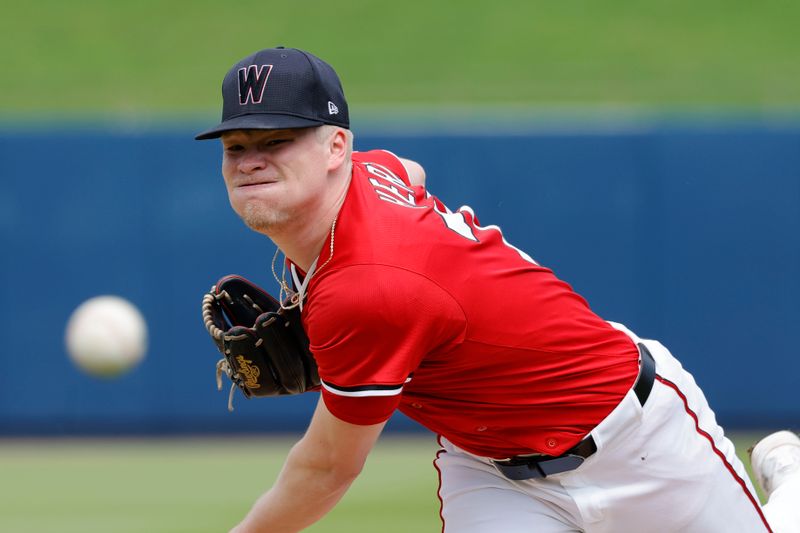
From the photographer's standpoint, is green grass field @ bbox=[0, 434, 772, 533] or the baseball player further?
green grass field @ bbox=[0, 434, 772, 533]

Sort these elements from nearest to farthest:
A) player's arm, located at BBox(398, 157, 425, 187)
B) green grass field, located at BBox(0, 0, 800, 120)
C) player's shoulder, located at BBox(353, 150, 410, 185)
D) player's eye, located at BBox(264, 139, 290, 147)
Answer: player's eye, located at BBox(264, 139, 290, 147) → player's shoulder, located at BBox(353, 150, 410, 185) → player's arm, located at BBox(398, 157, 425, 187) → green grass field, located at BBox(0, 0, 800, 120)

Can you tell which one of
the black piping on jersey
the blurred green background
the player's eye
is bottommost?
the blurred green background

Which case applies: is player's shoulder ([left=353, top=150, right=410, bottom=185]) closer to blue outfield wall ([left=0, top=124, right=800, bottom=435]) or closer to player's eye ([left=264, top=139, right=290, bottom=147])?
player's eye ([left=264, top=139, right=290, bottom=147])

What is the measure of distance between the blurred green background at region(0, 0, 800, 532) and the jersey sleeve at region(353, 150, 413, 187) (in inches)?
202

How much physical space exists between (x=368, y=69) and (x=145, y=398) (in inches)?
338

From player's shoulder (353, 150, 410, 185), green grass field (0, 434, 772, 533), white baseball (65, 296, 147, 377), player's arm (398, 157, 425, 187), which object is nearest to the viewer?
player's shoulder (353, 150, 410, 185)

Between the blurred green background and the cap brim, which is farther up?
the cap brim

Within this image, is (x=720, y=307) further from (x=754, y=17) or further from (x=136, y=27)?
(x=136, y=27)

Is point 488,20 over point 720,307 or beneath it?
over

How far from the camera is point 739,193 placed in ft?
→ 31.0

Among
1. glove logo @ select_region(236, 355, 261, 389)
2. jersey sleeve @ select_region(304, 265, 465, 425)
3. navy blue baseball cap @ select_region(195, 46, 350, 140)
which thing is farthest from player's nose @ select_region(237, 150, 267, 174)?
glove logo @ select_region(236, 355, 261, 389)

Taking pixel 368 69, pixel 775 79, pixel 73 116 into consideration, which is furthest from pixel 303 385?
pixel 368 69

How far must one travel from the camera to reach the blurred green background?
1303cm

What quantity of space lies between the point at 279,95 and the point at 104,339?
5492 mm
